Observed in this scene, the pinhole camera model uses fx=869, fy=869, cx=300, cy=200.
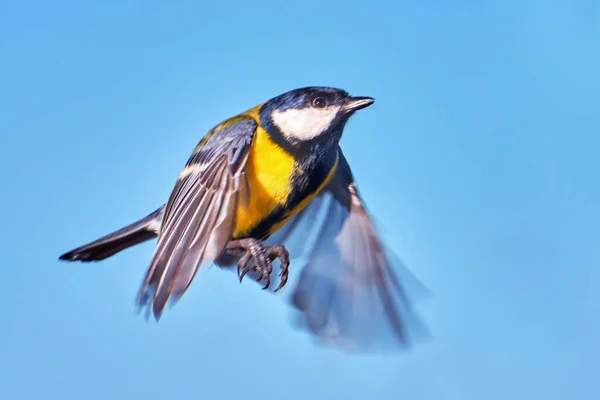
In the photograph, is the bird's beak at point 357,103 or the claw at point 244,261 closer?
the claw at point 244,261

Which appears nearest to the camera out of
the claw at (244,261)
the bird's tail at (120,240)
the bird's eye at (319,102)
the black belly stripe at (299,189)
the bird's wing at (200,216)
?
the bird's wing at (200,216)

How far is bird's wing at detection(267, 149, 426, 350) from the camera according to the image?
12.4 feet

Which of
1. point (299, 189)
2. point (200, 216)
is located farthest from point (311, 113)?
point (200, 216)

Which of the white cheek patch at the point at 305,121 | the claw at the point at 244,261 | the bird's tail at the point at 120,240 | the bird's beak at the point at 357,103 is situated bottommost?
the claw at the point at 244,261

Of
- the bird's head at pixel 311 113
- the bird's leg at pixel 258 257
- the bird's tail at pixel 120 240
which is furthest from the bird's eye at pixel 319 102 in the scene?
the bird's tail at pixel 120 240

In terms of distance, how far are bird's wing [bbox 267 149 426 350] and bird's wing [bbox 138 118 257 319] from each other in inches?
24.3

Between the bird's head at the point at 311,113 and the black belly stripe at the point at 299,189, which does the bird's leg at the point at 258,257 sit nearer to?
the black belly stripe at the point at 299,189

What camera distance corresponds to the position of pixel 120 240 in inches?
143

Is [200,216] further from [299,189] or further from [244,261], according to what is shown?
[299,189]

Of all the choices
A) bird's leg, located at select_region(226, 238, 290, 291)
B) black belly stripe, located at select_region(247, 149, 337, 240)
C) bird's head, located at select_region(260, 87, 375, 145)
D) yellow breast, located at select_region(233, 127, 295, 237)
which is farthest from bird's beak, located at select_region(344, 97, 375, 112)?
bird's leg, located at select_region(226, 238, 290, 291)

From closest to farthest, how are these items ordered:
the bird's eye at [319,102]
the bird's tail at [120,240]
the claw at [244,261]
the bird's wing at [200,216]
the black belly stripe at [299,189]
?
the bird's wing at [200,216], the claw at [244,261], the black belly stripe at [299,189], the bird's eye at [319,102], the bird's tail at [120,240]

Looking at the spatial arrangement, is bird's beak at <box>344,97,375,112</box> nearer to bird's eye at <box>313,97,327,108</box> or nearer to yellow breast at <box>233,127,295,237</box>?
bird's eye at <box>313,97,327,108</box>

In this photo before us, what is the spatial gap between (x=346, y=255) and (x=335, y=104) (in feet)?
2.94

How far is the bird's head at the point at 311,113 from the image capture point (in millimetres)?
3273
